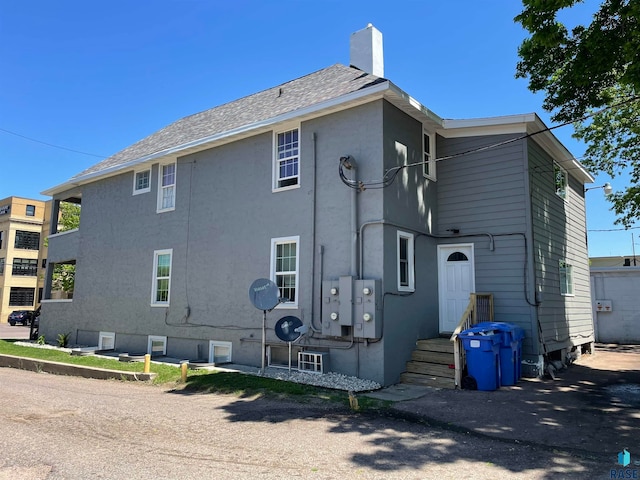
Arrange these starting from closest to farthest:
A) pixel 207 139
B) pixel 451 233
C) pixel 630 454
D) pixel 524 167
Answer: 1. pixel 630 454
2. pixel 524 167
3. pixel 451 233
4. pixel 207 139

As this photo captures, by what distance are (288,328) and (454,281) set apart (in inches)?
177

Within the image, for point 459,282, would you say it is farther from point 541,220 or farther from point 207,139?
point 207,139

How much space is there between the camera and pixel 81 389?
916 cm

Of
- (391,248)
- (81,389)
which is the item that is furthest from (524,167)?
(81,389)

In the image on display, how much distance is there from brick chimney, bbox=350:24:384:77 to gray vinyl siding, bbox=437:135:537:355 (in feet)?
10.5

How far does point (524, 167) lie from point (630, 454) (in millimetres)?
7292

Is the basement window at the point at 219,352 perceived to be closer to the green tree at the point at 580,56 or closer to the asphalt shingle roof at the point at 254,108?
the asphalt shingle roof at the point at 254,108

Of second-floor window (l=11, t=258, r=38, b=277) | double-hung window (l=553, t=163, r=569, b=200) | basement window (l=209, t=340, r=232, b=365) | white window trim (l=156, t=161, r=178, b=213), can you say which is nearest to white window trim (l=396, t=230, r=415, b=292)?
basement window (l=209, t=340, r=232, b=365)

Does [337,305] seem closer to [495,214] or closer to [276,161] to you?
[276,161]

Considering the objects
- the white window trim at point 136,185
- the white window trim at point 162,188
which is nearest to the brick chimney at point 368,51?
the white window trim at point 162,188

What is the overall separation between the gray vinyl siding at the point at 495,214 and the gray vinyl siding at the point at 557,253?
0.54 m

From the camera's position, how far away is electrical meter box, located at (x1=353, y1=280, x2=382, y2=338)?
9281 mm

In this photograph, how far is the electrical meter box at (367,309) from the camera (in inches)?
365

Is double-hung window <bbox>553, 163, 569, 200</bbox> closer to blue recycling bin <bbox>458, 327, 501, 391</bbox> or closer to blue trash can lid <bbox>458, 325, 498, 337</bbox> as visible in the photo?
blue trash can lid <bbox>458, 325, 498, 337</bbox>
